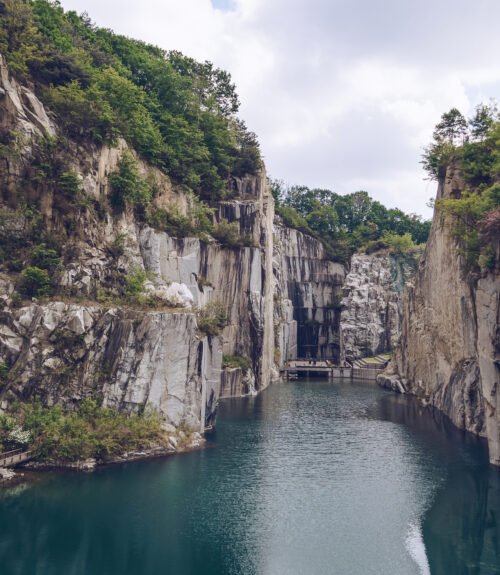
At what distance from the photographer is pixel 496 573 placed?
21.4 metres

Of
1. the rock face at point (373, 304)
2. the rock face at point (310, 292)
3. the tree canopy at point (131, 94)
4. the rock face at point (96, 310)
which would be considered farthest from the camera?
the rock face at point (310, 292)

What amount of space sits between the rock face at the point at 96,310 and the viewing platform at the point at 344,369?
104ft

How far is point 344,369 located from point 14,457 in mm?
56049

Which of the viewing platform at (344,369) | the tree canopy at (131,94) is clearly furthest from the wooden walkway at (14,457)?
the viewing platform at (344,369)

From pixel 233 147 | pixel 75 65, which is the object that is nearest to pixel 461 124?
pixel 233 147

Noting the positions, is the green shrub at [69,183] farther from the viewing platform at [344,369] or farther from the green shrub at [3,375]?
the viewing platform at [344,369]

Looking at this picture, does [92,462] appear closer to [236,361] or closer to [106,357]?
[106,357]

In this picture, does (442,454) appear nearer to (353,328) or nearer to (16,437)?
(16,437)

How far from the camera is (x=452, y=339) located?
157ft

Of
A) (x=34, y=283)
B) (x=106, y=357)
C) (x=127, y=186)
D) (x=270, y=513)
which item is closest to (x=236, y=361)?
(x=127, y=186)

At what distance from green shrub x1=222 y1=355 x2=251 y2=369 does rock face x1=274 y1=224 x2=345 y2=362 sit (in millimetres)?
29142

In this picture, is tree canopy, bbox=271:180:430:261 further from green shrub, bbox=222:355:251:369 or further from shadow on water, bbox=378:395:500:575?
shadow on water, bbox=378:395:500:575

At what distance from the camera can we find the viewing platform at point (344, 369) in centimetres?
7738

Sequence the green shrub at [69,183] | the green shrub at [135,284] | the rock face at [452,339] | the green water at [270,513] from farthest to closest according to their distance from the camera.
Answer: the green shrub at [69,183], the green shrub at [135,284], the rock face at [452,339], the green water at [270,513]
